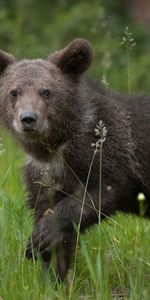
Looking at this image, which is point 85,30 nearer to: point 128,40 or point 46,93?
point 128,40

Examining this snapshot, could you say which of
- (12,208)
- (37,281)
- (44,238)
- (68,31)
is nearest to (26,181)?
(12,208)

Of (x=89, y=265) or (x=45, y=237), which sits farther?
(x=45, y=237)

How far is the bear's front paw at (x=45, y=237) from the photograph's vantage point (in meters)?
6.16

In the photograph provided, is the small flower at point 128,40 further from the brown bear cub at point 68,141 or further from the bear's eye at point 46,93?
the bear's eye at point 46,93

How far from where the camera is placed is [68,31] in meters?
16.2

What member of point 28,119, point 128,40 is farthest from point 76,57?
point 28,119

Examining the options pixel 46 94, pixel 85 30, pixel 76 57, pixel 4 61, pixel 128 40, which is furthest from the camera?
pixel 85 30

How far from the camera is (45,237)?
6.19m

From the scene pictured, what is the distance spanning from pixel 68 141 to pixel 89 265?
1575mm

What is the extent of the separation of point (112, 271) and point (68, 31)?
10467 mm

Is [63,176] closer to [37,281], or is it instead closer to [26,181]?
[26,181]

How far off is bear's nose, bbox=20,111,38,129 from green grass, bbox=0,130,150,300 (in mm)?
501

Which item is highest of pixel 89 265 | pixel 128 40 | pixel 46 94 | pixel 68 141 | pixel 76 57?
pixel 128 40

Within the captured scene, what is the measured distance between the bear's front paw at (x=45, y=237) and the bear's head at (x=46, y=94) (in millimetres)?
627
